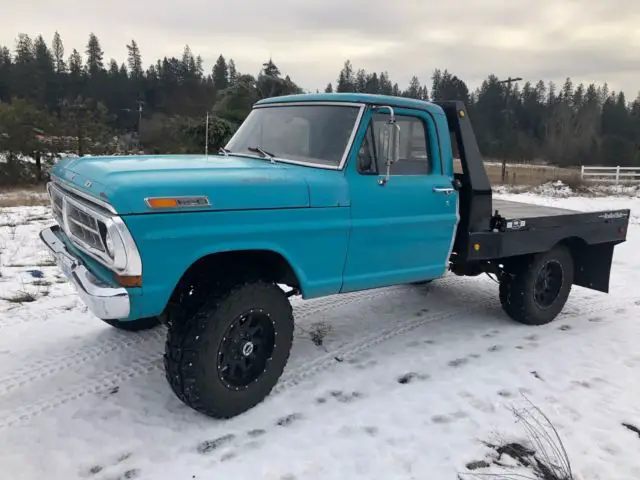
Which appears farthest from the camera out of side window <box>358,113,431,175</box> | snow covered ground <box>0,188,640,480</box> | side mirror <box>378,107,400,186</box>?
side window <box>358,113,431,175</box>

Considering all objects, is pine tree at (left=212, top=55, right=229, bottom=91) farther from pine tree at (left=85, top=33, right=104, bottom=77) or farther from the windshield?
the windshield

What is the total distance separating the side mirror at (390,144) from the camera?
3.87 m

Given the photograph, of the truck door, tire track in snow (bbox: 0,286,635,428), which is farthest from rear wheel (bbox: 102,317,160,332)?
the truck door

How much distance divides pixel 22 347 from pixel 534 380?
436cm

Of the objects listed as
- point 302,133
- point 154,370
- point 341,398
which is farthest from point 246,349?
point 302,133

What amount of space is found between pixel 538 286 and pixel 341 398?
2.90 m

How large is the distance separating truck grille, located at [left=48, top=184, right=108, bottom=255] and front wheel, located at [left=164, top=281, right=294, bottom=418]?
29.8 inches

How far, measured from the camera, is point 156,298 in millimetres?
3074

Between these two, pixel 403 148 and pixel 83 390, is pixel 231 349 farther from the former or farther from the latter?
pixel 403 148

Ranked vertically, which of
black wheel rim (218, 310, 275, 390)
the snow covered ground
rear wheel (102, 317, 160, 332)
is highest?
black wheel rim (218, 310, 275, 390)

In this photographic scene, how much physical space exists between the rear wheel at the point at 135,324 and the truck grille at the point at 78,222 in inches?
44.7

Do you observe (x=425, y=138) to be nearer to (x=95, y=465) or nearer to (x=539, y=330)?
(x=539, y=330)

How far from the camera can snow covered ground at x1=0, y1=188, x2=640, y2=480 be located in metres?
3.04

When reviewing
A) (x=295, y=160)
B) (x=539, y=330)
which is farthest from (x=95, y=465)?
(x=539, y=330)
